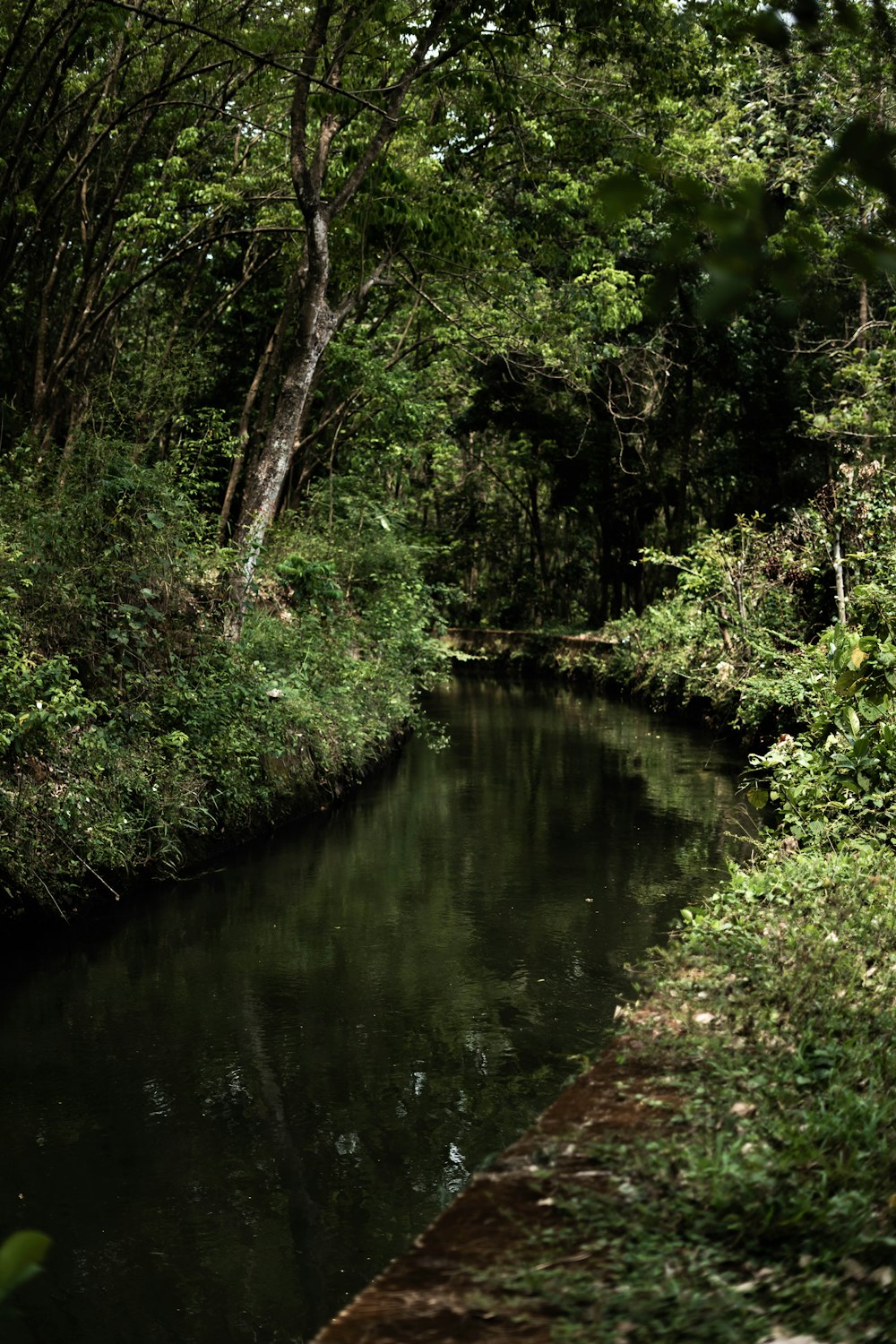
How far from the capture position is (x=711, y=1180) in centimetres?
323

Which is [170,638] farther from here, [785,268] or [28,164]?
[785,268]

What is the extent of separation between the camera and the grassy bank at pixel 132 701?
28.9 feet

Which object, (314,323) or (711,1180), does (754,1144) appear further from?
(314,323)

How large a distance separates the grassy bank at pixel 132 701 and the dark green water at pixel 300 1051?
0.60m

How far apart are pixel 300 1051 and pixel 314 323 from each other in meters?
9.88

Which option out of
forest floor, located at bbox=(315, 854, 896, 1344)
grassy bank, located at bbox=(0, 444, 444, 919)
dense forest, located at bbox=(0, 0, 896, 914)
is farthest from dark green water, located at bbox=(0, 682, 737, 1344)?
forest floor, located at bbox=(315, 854, 896, 1344)

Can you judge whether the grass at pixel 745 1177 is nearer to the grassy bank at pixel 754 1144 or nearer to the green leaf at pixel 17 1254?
the grassy bank at pixel 754 1144

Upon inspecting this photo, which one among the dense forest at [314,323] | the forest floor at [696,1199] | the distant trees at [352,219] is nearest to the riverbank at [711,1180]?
the forest floor at [696,1199]

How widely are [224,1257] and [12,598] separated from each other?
5998 millimetres

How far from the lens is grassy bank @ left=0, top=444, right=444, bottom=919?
8.81 m

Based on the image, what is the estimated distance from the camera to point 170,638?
11.5 meters

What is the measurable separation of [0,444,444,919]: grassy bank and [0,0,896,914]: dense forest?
41mm

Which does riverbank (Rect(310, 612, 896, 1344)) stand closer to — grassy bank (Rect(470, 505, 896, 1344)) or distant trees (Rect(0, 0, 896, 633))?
grassy bank (Rect(470, 505, 896, 1344))

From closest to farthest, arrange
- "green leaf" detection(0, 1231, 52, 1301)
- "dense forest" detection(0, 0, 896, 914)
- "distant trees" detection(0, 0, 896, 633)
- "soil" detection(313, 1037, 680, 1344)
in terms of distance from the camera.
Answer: "green leaf" detection(0, 1231, 52, 1301)
"soil" detection(313, 1037, 680, 1344)
"dense forest" detection(0, 0, 896, 914)
"distant trees" detection(0, 0, 896, 633)
